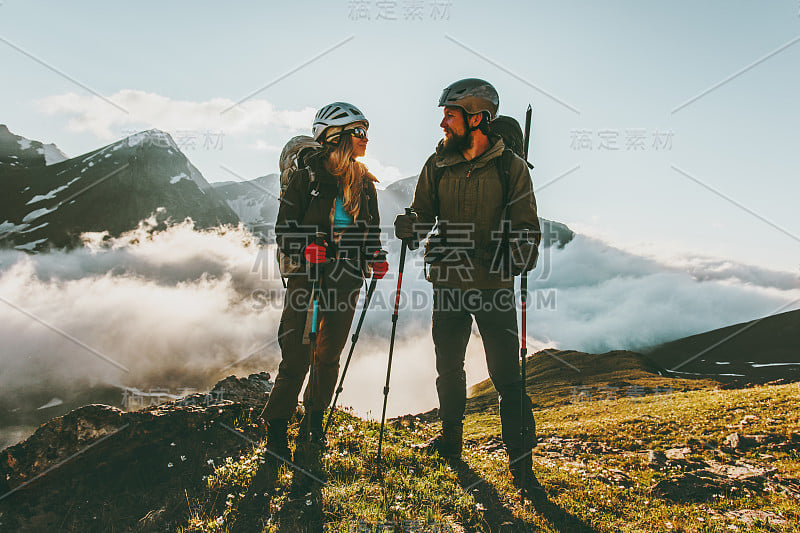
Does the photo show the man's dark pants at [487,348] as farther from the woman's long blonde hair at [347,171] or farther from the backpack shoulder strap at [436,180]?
the woman's long blonde hair at [347,171]

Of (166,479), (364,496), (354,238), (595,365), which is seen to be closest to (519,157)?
(354,238)

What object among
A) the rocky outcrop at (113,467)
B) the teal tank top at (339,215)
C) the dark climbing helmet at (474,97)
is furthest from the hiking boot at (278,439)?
the dark climbing helmet at (474,97)

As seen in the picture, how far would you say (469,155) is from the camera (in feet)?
23.3

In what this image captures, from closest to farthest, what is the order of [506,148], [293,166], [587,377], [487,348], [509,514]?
[509,514] < [506,148] < [487,348] < [293,166] < [587,377]

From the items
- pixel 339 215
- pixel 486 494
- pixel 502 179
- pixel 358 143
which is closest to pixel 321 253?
pixel 339 215

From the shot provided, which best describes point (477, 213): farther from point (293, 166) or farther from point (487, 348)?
point (293, 166)

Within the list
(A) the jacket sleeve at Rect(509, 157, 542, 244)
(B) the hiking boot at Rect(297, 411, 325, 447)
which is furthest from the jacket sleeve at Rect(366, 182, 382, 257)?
(B) the hiking boot at Rect(297, 411, 325, 447)

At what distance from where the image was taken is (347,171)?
7199 millimetres

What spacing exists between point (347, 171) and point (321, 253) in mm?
1518

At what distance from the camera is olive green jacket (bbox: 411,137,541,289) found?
677 cm

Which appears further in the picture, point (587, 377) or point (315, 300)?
point (587, 377)

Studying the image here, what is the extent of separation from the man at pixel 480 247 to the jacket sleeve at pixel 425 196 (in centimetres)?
8

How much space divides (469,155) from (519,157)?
0.84 metres

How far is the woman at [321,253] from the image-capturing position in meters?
7.04
